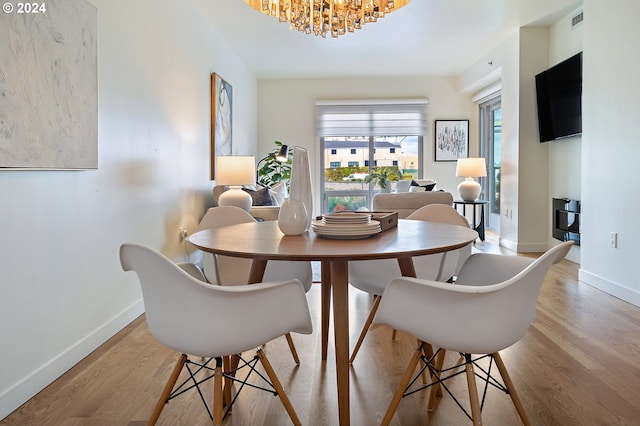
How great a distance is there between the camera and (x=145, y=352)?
91.7 inches

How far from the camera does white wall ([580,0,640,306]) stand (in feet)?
10.3

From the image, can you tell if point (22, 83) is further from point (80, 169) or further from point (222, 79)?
point (222, 79)

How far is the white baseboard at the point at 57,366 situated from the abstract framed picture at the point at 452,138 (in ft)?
19.4

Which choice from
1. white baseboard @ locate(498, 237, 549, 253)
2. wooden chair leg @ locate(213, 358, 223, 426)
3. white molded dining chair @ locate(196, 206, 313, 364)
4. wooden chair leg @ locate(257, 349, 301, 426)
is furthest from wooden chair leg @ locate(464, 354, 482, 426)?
white baseboard @ locate(498, 237, 549, 253)

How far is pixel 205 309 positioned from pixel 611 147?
3.38 m

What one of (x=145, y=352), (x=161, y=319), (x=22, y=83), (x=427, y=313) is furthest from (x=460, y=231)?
(x=22, y=83)

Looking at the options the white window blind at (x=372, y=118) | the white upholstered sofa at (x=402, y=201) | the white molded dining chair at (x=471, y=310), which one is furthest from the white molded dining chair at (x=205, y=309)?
the white window blind at (x=372, y=118)

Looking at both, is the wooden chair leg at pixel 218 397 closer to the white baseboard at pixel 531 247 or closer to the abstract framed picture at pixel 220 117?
the abstract framed picture at pixel 220 117

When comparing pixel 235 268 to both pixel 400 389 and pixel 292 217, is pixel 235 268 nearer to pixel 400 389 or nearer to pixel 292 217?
pixel 292 217

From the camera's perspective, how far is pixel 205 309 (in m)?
1.28

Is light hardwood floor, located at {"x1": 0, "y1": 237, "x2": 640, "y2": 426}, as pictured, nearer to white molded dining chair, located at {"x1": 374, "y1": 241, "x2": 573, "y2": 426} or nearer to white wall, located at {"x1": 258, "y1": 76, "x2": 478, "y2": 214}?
white molded dining chair, located at {"x1": 374, "y1": 241, "x2": 573, "y2": 426}

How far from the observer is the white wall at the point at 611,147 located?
3.13 meters

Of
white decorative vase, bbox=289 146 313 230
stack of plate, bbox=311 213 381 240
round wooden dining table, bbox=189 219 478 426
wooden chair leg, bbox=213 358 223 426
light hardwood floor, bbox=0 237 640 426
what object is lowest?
light hardwood floor, bbox=0 237 640 426

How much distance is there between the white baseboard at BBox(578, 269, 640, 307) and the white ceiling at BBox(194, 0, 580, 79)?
2.62m
